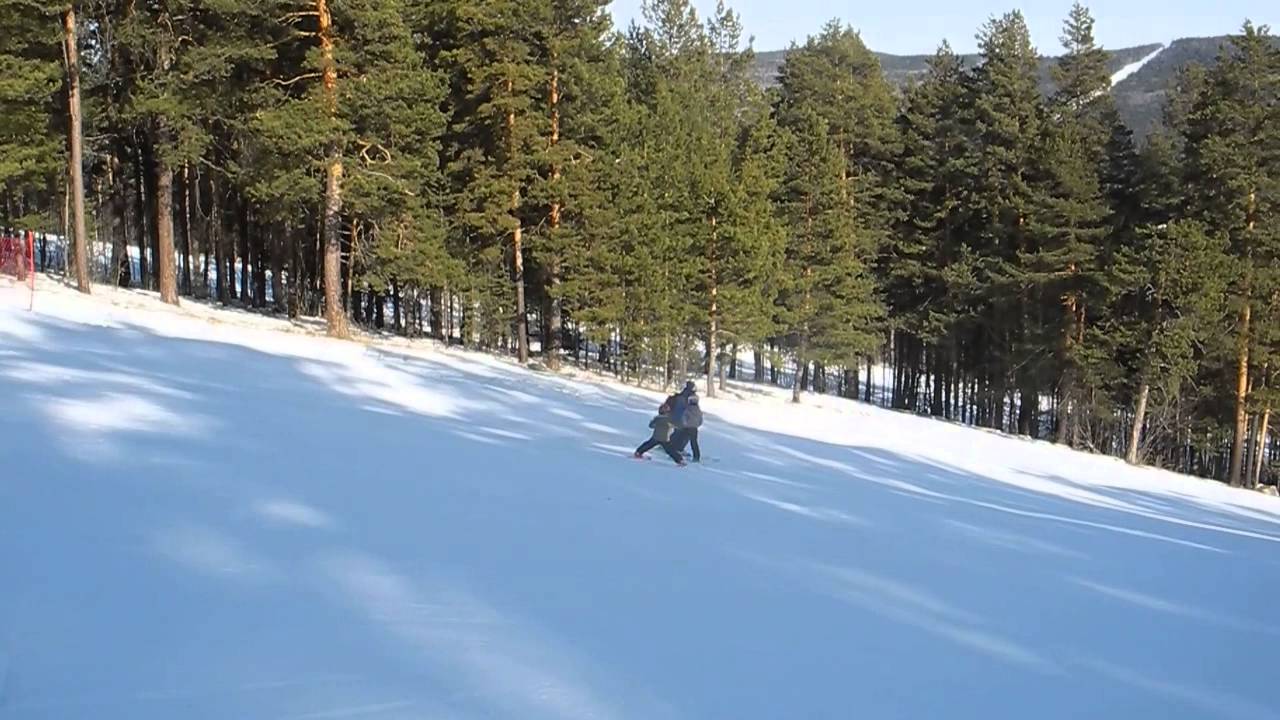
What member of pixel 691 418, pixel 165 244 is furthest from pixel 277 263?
pixel 691 418

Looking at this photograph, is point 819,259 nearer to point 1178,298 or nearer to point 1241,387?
point 1178,298

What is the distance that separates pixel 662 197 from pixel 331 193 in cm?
1137

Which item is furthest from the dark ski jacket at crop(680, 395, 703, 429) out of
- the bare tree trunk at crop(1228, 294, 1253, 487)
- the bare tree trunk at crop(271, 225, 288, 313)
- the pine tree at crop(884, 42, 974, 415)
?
the pine tree at crop(884, 42, 974, 415)

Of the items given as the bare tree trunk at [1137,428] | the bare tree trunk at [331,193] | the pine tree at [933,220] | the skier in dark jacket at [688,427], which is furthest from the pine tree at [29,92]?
the bare tree trunk at [1137,428]

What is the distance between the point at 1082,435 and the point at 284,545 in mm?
40282

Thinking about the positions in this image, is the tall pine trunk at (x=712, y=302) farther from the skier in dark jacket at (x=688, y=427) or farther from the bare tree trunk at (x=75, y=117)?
the bare tree trunk at (x=75, y=117)

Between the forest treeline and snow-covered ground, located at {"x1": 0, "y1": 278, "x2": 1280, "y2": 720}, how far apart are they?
13.0 meters

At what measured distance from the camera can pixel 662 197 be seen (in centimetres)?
3103

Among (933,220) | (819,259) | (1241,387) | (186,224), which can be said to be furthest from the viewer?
(933,220)

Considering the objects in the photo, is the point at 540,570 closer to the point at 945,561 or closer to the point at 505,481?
the point at 505,481

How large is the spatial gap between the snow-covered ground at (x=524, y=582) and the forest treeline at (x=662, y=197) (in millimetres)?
13030

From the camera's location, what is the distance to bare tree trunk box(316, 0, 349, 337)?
23.2 meters

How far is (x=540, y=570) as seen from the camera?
684 cm

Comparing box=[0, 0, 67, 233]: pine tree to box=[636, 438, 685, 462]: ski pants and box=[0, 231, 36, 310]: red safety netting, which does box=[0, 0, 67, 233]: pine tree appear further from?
box=[636, 438, 685, 462]: ski pants
